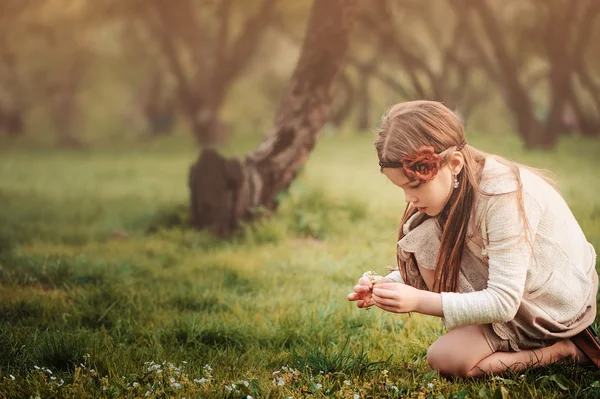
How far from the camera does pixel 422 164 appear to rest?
111 inches

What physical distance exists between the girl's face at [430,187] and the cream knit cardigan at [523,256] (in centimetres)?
15

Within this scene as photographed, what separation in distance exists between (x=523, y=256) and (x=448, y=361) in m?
0.57

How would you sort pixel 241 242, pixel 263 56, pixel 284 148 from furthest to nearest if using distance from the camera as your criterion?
pixel 263 56, pixel 284 148, pixel 241 242

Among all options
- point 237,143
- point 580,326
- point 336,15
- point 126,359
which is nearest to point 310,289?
point 126,359

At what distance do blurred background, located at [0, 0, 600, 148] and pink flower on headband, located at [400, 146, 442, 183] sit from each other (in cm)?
461

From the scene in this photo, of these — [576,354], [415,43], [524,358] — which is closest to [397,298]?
[524,358]

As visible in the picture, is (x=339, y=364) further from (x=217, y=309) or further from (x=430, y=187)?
(x=217, y=309)

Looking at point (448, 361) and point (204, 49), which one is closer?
point (448, 361)

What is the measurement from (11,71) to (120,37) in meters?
3.93

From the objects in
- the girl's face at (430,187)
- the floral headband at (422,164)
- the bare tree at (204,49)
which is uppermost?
the bare tree at (204,49)

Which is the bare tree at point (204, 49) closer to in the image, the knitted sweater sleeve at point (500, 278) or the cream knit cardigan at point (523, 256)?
the cream knit cardigan at point (523, 256)

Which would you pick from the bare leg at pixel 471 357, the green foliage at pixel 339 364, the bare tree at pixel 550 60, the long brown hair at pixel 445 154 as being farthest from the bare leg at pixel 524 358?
the bare tree at pixel 550 60

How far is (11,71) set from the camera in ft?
78.3

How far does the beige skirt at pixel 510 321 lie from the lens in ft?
9.78
